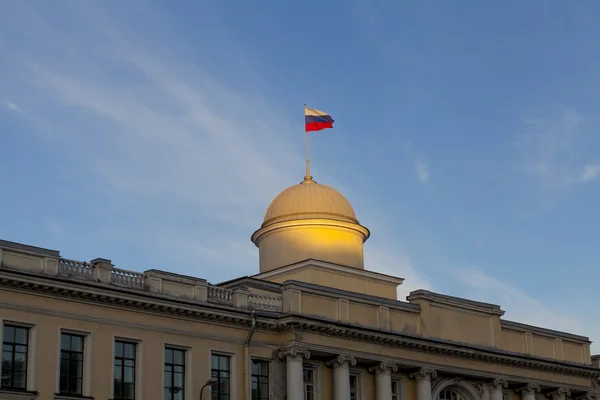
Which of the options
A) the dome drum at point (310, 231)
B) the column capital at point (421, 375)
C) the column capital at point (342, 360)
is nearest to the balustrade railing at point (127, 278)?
the column capital at point (342, 360)

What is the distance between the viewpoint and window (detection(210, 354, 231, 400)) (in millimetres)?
41438

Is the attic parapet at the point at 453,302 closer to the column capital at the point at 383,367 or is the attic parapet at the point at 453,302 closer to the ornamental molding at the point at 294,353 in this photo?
the column capital at the point at 383,367

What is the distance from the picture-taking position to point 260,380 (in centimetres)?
4300

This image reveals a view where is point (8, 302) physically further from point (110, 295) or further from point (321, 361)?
point (321, 361)

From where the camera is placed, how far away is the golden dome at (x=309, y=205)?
5225 cm

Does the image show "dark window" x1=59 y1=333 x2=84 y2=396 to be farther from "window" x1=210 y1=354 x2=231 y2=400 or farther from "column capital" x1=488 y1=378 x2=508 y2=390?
"column capital" x1=488 y1=378 x2=508 y2=390

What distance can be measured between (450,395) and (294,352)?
1105 cm

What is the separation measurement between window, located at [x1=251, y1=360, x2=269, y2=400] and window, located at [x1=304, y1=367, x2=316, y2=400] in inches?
71.3

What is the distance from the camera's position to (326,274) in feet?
164

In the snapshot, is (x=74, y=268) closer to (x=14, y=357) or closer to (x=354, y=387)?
(x=14, y=357)

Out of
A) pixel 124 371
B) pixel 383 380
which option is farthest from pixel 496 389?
pixel 124 371

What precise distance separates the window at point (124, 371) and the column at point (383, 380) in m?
11.7

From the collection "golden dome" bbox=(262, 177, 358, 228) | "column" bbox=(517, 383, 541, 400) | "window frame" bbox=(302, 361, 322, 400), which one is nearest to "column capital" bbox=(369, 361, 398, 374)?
"window frame" bbox=(302, 361, 322, 400)

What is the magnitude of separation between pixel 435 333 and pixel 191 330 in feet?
43.3
